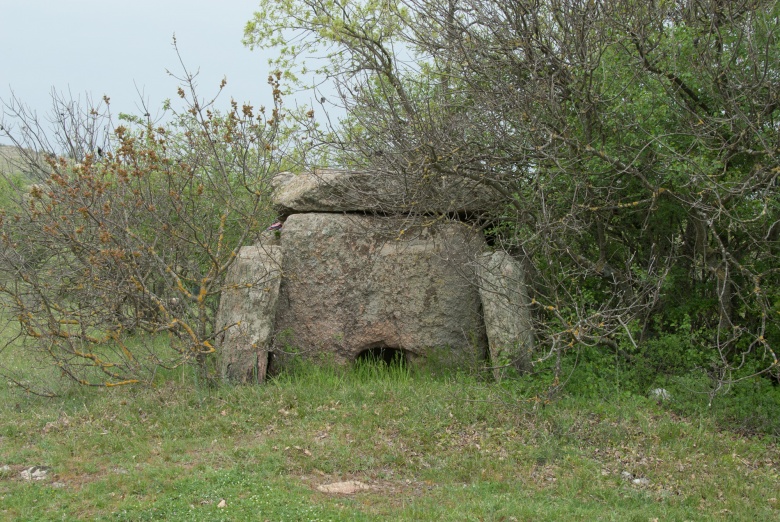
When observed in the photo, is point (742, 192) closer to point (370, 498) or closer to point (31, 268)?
point (370, 498)

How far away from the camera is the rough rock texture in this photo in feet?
28.6

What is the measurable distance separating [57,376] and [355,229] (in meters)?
3.74

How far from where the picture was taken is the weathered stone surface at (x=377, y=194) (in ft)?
26.8

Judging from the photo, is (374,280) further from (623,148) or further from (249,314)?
(623,148)

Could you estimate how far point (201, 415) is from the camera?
7.19 meters

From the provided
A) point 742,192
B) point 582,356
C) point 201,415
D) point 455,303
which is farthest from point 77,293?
point 742,192

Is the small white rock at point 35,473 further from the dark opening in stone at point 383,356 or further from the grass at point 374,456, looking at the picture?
the dark opening in stone at point 383,356

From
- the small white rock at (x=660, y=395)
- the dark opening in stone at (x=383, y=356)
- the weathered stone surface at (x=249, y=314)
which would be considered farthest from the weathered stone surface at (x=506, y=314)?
the weathered stone surface at (x=249, y=314)

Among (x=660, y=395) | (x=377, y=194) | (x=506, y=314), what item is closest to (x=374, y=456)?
(x=506, y=314)

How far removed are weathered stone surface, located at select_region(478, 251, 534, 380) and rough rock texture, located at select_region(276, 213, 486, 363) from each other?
43 centimetres

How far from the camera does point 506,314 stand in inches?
321

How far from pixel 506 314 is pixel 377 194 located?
190cm

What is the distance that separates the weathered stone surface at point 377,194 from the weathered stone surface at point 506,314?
30.7 inches

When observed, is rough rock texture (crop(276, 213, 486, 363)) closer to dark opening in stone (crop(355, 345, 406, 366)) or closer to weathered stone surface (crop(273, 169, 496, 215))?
dark opening in stone (crop(355, 345, 406, 366))
